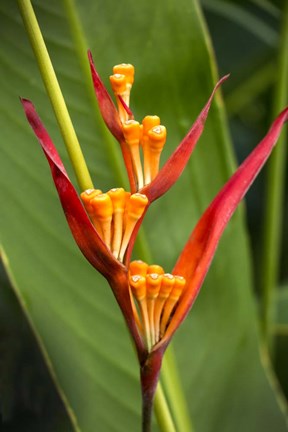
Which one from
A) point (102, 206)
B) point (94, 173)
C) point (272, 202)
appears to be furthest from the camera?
point (272, 202)

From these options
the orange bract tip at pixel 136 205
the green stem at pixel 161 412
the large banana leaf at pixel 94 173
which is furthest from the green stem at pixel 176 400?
the orange bract tip at pixel 136 205

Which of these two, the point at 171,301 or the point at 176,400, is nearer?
the point at 171,301

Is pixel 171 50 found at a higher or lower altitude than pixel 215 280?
higher

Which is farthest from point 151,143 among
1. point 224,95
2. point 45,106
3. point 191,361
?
point 224,95

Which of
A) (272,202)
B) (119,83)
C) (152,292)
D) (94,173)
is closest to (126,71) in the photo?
(119,83)

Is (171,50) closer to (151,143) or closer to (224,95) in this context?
(151,143)

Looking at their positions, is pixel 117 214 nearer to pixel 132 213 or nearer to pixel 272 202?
pixel 132 213
